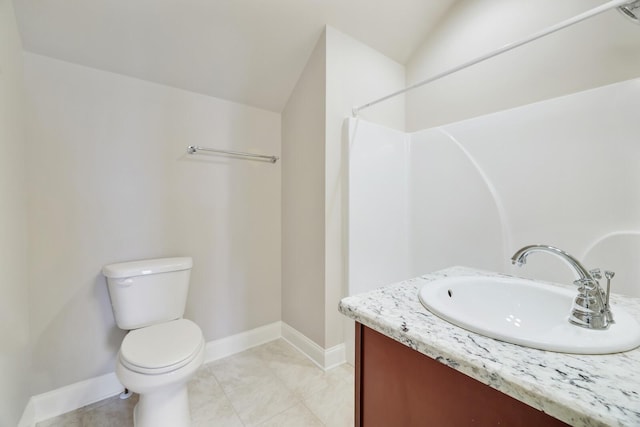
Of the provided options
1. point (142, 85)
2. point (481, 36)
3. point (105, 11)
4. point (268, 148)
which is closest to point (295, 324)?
point (268, 148)

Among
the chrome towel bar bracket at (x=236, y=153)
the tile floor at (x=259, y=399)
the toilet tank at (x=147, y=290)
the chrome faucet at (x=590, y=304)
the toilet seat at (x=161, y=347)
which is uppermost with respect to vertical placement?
the chrome towel bar bracket at (x=236, y=153)

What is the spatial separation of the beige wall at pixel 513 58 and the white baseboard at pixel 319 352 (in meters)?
1.92

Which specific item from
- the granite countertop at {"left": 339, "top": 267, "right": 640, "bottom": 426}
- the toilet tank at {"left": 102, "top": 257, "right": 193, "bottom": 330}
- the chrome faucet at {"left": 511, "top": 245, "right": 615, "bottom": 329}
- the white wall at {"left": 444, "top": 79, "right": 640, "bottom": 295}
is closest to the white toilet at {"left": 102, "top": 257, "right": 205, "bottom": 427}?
the toilet tank at {"left": 102, "top": 257, "right": 193, "bottom": 330}

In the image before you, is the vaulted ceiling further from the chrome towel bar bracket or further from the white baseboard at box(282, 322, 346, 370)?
the white baseboard at box(282, 322, 346, 370)

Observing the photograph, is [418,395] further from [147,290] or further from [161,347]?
[147,290]

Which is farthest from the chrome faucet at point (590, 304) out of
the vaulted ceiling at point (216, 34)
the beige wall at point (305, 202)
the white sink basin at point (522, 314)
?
the vaulted ceiling at point (216, 34)

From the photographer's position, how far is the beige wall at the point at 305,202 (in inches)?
71.6

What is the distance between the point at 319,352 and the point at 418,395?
4.48ft

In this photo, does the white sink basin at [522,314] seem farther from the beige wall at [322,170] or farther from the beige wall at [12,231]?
the beige wall at [12,231]

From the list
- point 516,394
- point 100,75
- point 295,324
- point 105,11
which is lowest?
point 295,324

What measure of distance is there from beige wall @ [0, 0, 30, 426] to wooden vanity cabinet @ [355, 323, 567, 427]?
141cm

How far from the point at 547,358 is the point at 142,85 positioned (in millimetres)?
2243

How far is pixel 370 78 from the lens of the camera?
6.71 feet

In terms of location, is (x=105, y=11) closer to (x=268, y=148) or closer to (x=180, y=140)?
(x=180, y=140)
